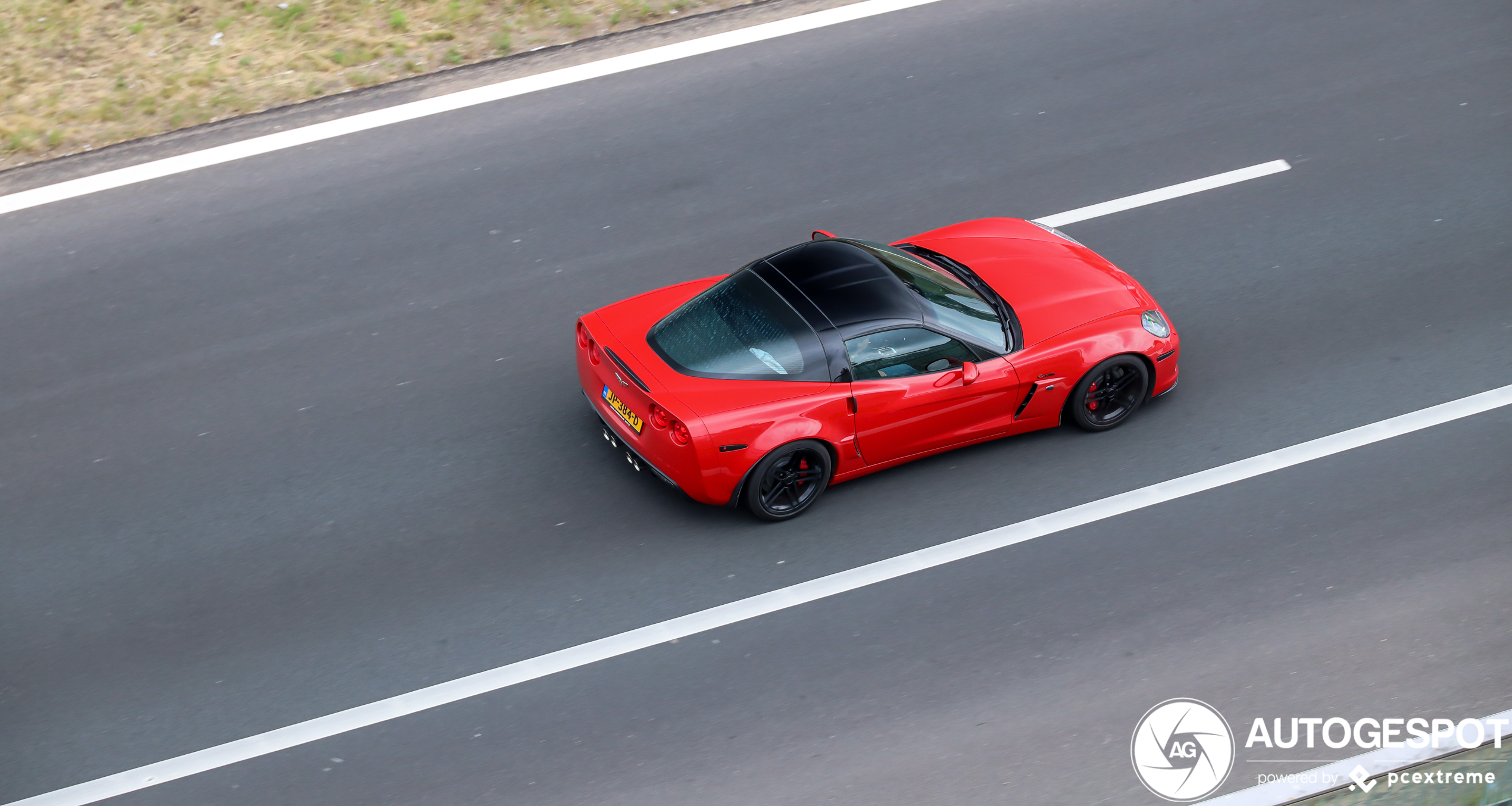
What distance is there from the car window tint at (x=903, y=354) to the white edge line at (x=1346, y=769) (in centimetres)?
284

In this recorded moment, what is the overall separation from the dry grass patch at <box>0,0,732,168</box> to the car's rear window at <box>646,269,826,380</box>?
5.12m

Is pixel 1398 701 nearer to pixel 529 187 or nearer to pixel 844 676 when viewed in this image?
pixel 844 676

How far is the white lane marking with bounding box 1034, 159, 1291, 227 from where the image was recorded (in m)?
10.2

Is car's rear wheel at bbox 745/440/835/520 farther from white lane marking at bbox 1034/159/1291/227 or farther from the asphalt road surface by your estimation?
white lane marking at bbox 1034/159/1291/227

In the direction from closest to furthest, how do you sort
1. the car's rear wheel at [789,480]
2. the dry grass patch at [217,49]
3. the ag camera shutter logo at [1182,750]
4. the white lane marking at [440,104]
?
the ag camera shutter logo at [1182,750] → the car's rear wheel at [789,480] → the white lane marking at [440,104] → the dry grass patch at [217,49]

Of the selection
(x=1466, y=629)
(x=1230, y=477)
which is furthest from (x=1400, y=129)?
(x=1466, y=629)

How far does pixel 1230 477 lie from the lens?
27.1 ft

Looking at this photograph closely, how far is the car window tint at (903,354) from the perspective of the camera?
304 inches

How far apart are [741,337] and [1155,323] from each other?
9.00 ft

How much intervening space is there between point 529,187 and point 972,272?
3827mm

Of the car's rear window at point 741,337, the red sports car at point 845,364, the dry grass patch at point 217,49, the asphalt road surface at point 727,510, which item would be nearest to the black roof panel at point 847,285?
the red sports car at point 845,364

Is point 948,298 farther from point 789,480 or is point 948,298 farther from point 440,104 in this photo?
point 440,104

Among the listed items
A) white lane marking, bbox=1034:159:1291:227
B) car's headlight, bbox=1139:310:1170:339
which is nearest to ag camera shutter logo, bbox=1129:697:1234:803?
car's headlight, bbox=1139:310:1170:339

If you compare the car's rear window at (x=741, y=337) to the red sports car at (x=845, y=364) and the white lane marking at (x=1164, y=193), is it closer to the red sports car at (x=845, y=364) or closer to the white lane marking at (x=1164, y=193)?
the red sports car at (x=845, y=364)
